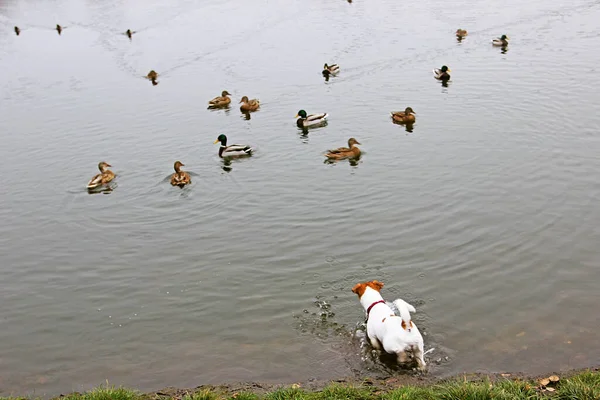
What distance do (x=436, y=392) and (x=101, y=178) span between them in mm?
11254

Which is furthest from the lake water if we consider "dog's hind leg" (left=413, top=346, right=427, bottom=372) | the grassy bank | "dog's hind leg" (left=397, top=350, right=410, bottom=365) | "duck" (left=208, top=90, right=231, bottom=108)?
the grassy bank

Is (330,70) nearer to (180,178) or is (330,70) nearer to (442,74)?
(442,74)

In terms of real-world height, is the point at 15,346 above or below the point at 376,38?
below

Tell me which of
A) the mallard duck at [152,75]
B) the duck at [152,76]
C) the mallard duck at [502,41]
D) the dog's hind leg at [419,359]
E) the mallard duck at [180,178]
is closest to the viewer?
the dog's hind leg at [419,359]

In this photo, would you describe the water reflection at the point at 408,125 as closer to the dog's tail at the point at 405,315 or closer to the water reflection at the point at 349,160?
the water reflection at the point at 349,160

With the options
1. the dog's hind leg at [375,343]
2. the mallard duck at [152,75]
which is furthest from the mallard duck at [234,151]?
the mallard duck at [152,75]

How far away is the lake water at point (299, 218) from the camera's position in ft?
29.9

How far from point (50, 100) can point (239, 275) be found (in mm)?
16796

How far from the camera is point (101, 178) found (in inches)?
627

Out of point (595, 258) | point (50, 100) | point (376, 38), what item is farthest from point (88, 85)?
point (595, 258)

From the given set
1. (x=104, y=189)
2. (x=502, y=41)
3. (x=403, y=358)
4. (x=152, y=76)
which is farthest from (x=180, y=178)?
(x=502, y=41)

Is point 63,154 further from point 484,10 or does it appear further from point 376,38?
point 484,10

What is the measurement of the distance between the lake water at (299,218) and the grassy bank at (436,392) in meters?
0.63

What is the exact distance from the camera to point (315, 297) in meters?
10.3
